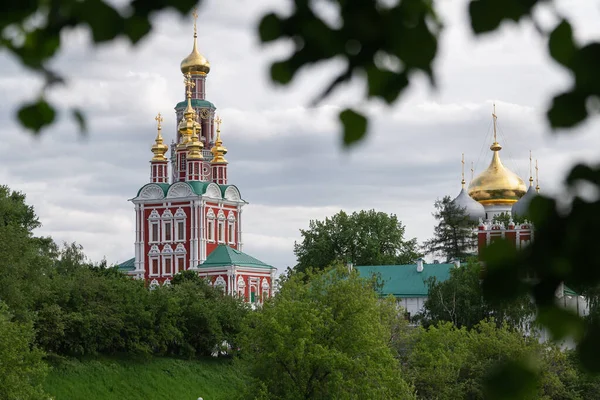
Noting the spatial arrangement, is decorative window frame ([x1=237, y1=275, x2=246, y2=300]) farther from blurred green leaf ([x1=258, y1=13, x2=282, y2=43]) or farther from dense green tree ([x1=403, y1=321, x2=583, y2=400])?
blurred green leaf ([x1=258, y1=13, x2=282, y2=43])

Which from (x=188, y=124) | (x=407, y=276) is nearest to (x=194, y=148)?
(x=188, y=124)

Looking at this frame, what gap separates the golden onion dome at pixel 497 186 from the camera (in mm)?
73438

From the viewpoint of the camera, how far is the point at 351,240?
7119 centimetres

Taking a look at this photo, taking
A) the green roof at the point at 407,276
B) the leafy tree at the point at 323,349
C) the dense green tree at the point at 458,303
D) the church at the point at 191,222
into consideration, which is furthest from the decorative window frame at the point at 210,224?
the leafy tree at the point at 323,349

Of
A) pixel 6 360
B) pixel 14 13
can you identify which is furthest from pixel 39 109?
pixel 6 360

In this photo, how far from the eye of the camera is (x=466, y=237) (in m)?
72.4

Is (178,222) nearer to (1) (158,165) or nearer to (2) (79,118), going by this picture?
(1) (158,165)

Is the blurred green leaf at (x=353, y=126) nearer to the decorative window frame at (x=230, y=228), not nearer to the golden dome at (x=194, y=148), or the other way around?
the golden dome at (x=194, y=148)

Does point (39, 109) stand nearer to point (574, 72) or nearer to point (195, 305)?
point (574, 72)

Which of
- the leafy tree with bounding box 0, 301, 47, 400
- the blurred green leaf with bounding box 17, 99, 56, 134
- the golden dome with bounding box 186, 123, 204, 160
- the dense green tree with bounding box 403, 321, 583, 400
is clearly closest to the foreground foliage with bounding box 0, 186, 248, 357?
the leafy tree with bounding box 0, 301, 47, 400

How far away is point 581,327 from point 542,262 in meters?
0.16

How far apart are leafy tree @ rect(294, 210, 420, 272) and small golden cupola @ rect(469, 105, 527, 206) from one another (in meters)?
5.54

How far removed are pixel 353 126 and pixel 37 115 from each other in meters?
0.78

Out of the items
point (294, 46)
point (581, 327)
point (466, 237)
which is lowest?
point (581, 327)
